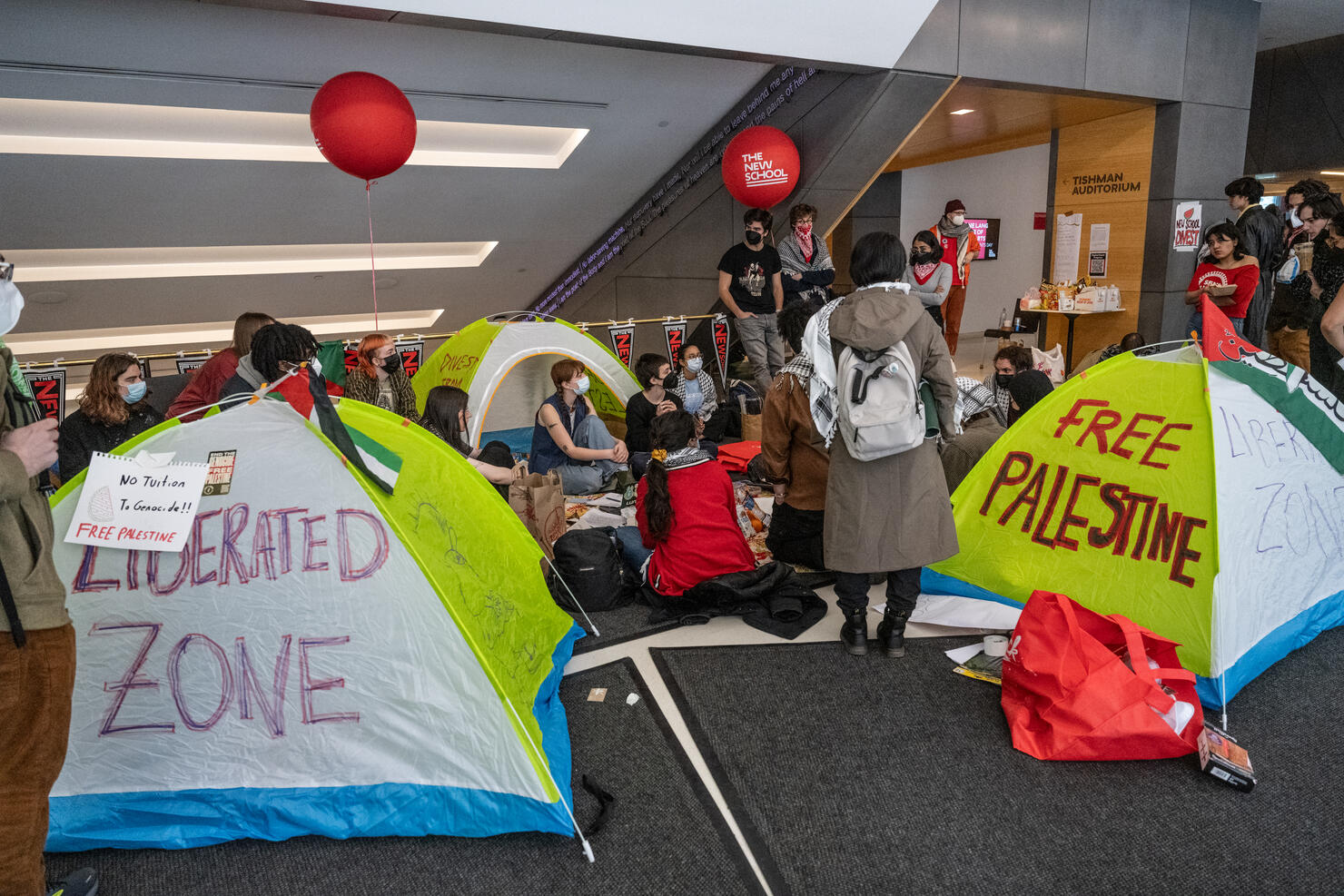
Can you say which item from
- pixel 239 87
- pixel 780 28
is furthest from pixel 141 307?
pixel 780 28

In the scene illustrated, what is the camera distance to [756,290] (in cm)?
554

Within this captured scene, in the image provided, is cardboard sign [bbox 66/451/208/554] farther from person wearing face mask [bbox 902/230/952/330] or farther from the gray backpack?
person wearing face mask [bbox 902/230/952/330]

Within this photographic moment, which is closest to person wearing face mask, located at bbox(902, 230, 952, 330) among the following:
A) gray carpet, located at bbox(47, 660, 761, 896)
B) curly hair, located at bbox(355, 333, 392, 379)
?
curly hair, located at bbox(355, 333, 392, 379)

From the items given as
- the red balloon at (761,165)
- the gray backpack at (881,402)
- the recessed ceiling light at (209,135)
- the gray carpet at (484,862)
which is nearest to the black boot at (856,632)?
the gray backpack at (881,402)

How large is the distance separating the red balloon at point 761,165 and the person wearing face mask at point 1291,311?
9.44ft

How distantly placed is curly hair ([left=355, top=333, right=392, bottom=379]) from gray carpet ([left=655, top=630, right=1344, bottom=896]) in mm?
2511

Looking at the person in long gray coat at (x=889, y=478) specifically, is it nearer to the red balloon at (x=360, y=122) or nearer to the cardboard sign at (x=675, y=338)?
the red balloon at (x=360, y=122)

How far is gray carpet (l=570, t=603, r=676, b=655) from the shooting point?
9.65 ft

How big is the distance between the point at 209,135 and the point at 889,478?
5.31 m

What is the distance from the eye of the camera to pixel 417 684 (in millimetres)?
1996

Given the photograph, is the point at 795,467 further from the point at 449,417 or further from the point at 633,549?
the point at 449,417

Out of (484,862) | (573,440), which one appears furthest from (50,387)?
(484,862)

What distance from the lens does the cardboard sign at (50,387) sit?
4.04 m

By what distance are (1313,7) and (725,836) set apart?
790 cm
